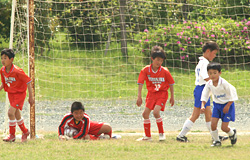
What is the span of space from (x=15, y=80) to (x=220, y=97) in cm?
331

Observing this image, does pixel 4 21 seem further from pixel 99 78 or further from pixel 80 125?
pixel 80 125

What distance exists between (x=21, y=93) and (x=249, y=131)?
4600 millimetres

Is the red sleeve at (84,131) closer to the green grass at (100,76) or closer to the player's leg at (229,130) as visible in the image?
the player's leg at (229,130)

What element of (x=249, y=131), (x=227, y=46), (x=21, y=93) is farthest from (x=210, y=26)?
(x=21, y=93)

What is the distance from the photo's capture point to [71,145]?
22.4 ft

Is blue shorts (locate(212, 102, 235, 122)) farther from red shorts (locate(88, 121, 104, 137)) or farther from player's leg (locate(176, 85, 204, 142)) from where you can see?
red shorts (locate(88, 121, 104, 137))

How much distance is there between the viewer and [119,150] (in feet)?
21.5

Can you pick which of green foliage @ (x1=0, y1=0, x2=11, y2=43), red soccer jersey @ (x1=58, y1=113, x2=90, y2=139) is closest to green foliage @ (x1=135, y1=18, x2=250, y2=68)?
red soccer jersey @ (x1=58, y1=113, x2=90, y2=139)

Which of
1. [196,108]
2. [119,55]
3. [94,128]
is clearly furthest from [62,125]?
[119,55]

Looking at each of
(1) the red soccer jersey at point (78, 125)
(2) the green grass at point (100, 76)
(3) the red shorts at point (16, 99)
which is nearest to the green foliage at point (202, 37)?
(2) the green grass at point (100, 76)

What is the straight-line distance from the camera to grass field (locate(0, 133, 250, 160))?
609 cm

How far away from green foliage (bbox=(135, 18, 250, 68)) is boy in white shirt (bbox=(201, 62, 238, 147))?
546 cm

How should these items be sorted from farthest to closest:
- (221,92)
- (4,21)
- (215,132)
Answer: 1. (4,21)
2. (215,132)
3. (221,92)

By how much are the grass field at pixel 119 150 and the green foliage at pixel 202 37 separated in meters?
5.70
